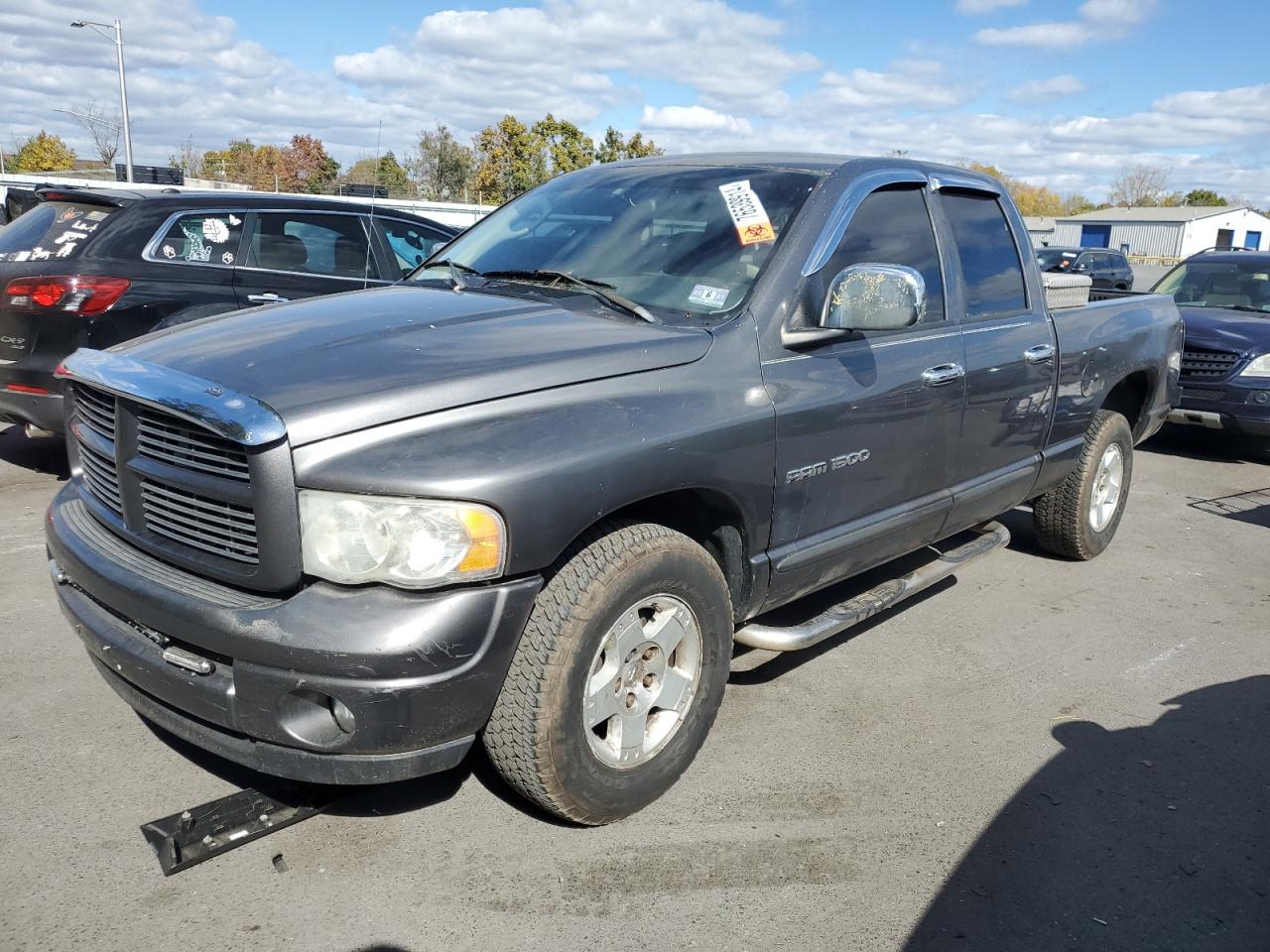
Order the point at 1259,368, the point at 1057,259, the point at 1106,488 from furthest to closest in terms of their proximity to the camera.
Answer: the point at 1057,259, the point at 1259,368, the point at 1106,488

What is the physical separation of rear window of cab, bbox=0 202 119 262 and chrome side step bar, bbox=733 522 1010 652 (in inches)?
189

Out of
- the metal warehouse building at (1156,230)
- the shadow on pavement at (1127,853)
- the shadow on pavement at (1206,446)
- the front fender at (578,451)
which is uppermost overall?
the metal warehouse building at (1156,230)

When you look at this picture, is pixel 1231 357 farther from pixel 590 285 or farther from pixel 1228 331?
pixel 590 285

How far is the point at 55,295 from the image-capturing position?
5883 millimetres

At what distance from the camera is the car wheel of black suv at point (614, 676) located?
8.67 ft

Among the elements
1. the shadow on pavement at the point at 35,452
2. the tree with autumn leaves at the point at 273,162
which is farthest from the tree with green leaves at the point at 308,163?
the shadow on pavement at the point at 35,452

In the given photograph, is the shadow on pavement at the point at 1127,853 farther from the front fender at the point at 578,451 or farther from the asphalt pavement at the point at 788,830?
the front fender at the point at 578,451

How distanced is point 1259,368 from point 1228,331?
48 centimetres

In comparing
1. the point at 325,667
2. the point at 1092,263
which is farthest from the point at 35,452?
the point at 1092,263

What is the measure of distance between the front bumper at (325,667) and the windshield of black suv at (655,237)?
1.31 meters

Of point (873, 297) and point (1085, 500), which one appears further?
point (1085, 500)

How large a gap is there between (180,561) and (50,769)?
3.44 feet

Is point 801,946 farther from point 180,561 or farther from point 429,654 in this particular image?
point 180,561

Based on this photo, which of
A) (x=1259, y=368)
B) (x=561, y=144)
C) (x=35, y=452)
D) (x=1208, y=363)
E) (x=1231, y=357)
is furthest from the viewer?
(x=561, y=144)
